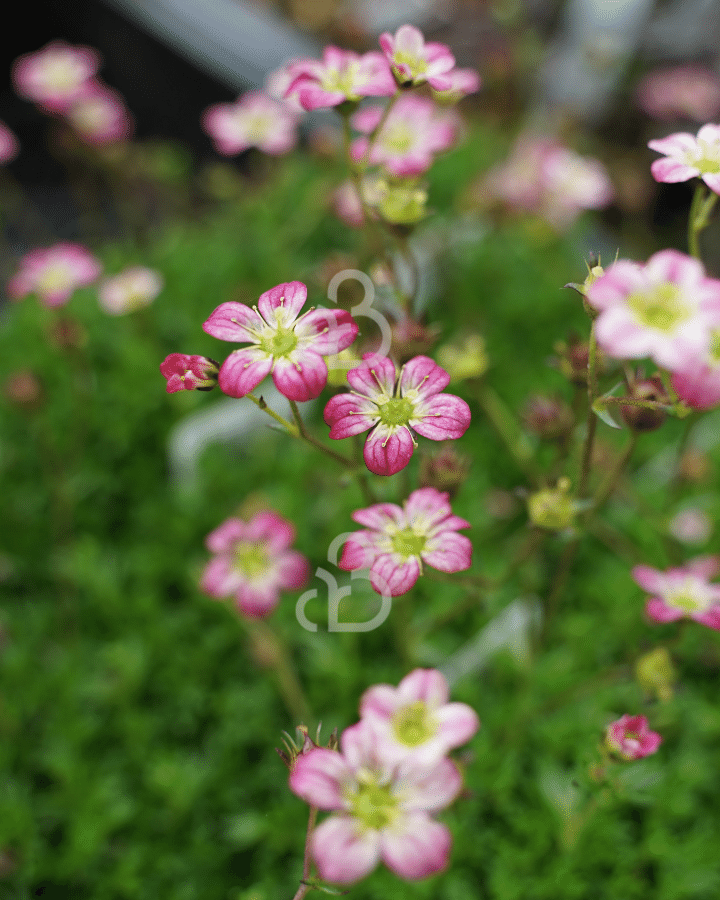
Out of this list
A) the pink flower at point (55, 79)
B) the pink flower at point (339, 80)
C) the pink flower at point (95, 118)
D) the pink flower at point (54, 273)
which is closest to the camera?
the pink flower at point (339, 80)

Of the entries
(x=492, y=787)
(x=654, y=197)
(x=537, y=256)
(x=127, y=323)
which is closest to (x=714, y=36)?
(x=654, y=197)

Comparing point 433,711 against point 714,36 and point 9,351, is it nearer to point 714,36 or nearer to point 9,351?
point 9,351

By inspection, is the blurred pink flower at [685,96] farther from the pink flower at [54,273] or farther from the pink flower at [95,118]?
the pink flower at [54,273]

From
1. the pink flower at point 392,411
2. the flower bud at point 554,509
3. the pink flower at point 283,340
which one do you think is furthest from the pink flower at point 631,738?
the pink flower at point 283,340

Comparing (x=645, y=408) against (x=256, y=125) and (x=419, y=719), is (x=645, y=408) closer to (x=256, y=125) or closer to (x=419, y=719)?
(x=419, y=719)

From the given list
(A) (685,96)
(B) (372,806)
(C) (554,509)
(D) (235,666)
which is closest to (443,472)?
(C) (554,509)
